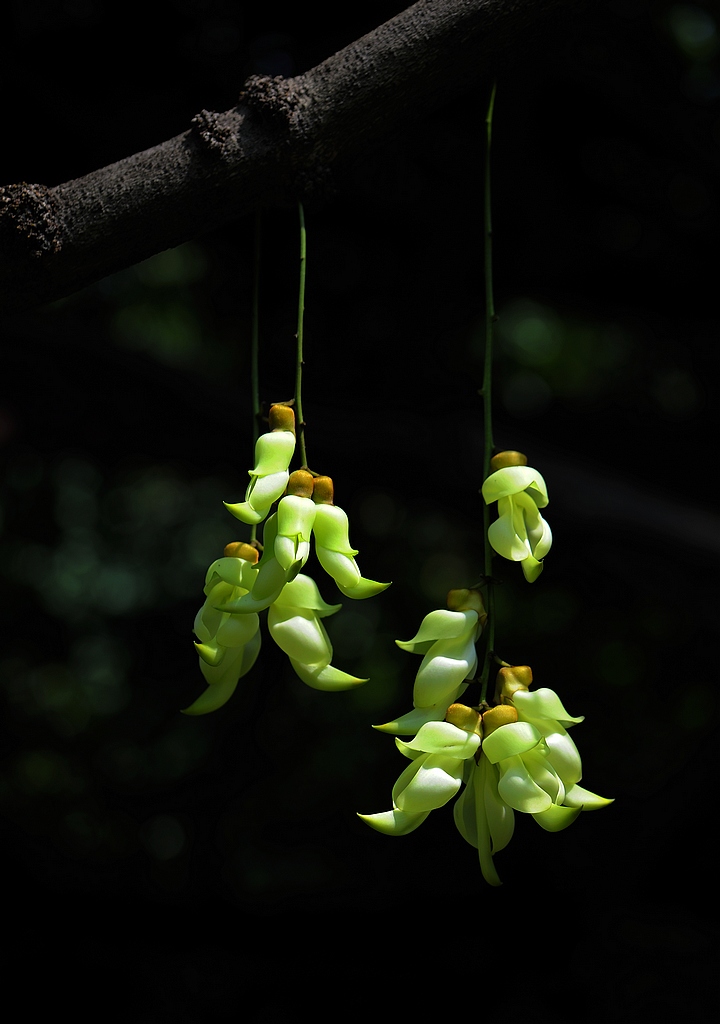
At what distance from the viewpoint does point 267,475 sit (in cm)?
57

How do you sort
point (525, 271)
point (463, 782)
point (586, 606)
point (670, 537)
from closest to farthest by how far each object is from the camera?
point (463, 782), point (670, 537), point (525, 271), point (586, 606)

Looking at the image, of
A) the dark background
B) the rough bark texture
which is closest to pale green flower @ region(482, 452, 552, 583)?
the rough bark texture

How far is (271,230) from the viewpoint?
1.78 metres

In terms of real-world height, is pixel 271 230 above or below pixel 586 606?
above

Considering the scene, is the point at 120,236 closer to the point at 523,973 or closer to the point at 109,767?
the point at 109,767

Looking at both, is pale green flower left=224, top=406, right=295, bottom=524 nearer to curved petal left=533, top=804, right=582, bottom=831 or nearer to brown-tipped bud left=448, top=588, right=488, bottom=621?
brown-tipped bud left=448, top=588, right=488, bottom=621

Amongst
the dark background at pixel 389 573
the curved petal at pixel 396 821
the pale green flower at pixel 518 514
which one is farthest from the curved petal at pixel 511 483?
the dark background at pixel 389 573

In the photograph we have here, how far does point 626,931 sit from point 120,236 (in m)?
1.91

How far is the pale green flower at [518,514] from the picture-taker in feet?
1.88

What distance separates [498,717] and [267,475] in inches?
8.4

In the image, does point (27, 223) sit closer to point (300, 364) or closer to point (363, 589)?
point (300, 364)

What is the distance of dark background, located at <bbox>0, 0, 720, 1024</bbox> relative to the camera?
1827mm

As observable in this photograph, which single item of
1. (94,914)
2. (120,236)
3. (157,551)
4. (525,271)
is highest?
(525,271)

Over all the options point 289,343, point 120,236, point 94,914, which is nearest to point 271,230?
point 289,343
